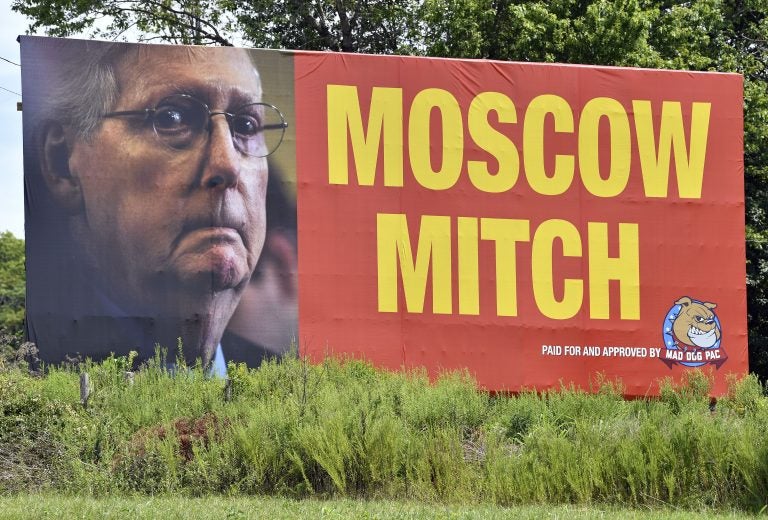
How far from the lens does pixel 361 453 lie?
13727 mm

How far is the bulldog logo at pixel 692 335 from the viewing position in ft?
63.9

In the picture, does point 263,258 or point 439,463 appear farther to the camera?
point 263,258

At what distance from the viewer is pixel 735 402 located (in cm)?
1888

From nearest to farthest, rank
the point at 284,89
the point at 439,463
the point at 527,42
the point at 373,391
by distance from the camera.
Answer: the point at 439,463 → the point at 373,391 → the point at 284,89 → the point at 527,42

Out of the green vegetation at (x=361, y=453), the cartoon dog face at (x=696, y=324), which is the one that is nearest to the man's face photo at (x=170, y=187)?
the green vegetation at (x=361, y=453)

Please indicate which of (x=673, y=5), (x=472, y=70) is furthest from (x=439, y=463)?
(x=673, y=5)

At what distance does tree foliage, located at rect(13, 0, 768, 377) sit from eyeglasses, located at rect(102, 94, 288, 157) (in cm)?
905

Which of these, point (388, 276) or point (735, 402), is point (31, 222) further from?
point (735, 402)

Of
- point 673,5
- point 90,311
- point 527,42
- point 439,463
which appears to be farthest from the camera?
point 673,5

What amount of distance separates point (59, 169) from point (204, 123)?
2.56 metres

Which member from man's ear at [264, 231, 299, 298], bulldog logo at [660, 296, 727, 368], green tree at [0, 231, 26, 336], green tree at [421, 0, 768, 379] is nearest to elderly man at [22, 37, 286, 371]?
man's ear at [264, 231, 299, 298]

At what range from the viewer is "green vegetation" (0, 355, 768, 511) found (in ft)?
44.2

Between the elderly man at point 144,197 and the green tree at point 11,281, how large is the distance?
47.0 m

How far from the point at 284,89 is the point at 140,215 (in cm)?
337
